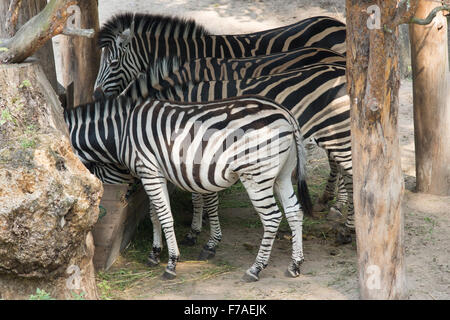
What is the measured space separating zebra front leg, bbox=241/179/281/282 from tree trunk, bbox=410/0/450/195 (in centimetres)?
287

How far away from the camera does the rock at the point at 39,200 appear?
435cm

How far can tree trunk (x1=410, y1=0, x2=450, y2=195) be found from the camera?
24.0 ft

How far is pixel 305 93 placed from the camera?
6.47 meters

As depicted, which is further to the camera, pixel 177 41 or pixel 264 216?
pixel 177 41

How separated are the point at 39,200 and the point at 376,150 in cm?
257

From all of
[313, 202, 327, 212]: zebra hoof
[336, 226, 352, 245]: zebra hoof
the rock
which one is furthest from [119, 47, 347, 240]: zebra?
the rock

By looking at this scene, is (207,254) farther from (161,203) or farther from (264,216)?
(264,216)

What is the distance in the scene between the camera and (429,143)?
7.61m

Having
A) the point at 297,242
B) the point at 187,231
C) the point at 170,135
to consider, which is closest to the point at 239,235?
the point at 187,231

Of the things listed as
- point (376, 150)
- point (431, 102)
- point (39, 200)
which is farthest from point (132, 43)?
point (376, 150)

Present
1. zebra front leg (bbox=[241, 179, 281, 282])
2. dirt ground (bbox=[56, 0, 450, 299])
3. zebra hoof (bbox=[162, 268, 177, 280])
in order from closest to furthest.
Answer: dirt ground (bbox=[56, 0, 450, 299]) < zebra front leg (bbox=[241, 179, 281, 282]) < zebra hoof (bbox=[162, 268, 177, 280])

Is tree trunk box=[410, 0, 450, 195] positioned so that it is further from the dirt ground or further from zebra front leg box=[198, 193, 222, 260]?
zebra front leg box=[198, 193, 222, 260]

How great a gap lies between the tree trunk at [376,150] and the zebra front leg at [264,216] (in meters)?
0.99

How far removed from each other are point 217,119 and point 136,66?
11.3 feet
